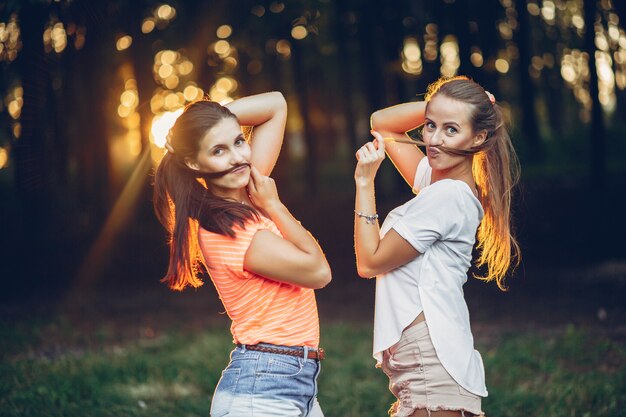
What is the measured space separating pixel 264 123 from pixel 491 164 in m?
0.94

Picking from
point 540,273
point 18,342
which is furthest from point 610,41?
point 18,342

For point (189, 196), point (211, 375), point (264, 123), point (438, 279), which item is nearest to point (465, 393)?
point (438, 279)

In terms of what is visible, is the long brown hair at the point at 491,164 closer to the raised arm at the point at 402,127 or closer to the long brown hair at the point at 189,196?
the raised arm at the point at 402,127

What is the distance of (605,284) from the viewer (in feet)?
29.2

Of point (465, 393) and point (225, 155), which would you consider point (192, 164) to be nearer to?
point (225, 155)

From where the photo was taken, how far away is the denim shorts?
96.6 inches

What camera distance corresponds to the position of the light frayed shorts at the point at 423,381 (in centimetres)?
261

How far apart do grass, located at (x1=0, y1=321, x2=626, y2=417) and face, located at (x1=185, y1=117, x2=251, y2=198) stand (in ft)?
9.12

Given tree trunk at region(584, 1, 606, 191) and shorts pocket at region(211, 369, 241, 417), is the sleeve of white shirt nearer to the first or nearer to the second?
shorts pocket at region(211, 369, 241, 417)

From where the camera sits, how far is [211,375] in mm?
5750

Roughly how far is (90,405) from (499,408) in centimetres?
284

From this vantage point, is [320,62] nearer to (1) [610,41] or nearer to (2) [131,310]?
(1) [610,41]

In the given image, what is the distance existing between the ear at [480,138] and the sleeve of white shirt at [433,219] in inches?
9.1

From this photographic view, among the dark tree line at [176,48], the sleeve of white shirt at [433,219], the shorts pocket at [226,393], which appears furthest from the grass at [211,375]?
the sleeve of white shirt at [433,219]
